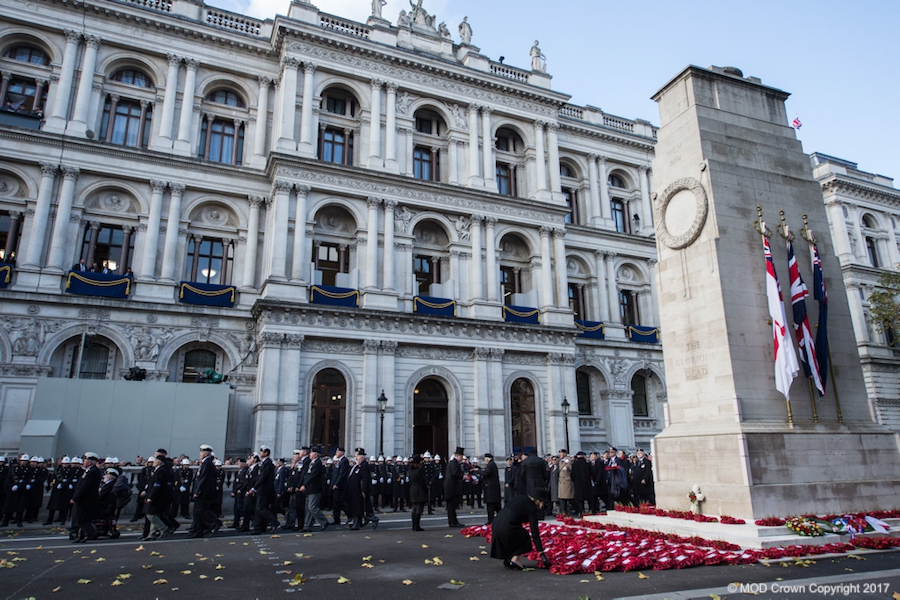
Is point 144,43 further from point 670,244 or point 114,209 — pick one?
point 670,244

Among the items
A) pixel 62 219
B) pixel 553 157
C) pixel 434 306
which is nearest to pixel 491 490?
pixel 434 306

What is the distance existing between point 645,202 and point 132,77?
3320 cm

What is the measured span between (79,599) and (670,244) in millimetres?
13697

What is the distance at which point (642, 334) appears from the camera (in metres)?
39.9

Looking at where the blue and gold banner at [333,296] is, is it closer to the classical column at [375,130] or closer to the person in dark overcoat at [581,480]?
the classical column at [375,130]

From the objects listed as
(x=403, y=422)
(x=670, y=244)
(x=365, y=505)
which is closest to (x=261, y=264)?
(x=403, y=422)

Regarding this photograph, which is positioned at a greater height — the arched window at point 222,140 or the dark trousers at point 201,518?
the arched window at point 222,140

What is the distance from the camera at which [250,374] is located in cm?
2947

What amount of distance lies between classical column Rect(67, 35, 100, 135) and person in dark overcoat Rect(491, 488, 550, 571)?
29467mm

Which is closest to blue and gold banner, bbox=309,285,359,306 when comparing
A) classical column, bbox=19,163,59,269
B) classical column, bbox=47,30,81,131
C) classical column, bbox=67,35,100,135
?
classical column, bbox=19,163,59,269

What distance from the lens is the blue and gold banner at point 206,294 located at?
29.5m

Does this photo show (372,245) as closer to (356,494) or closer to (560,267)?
(560,267)

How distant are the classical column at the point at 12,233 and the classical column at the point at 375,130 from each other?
16.6m

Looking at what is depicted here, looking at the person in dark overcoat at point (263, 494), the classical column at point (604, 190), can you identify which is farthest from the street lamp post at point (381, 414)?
the classical column at point (604, 190)
